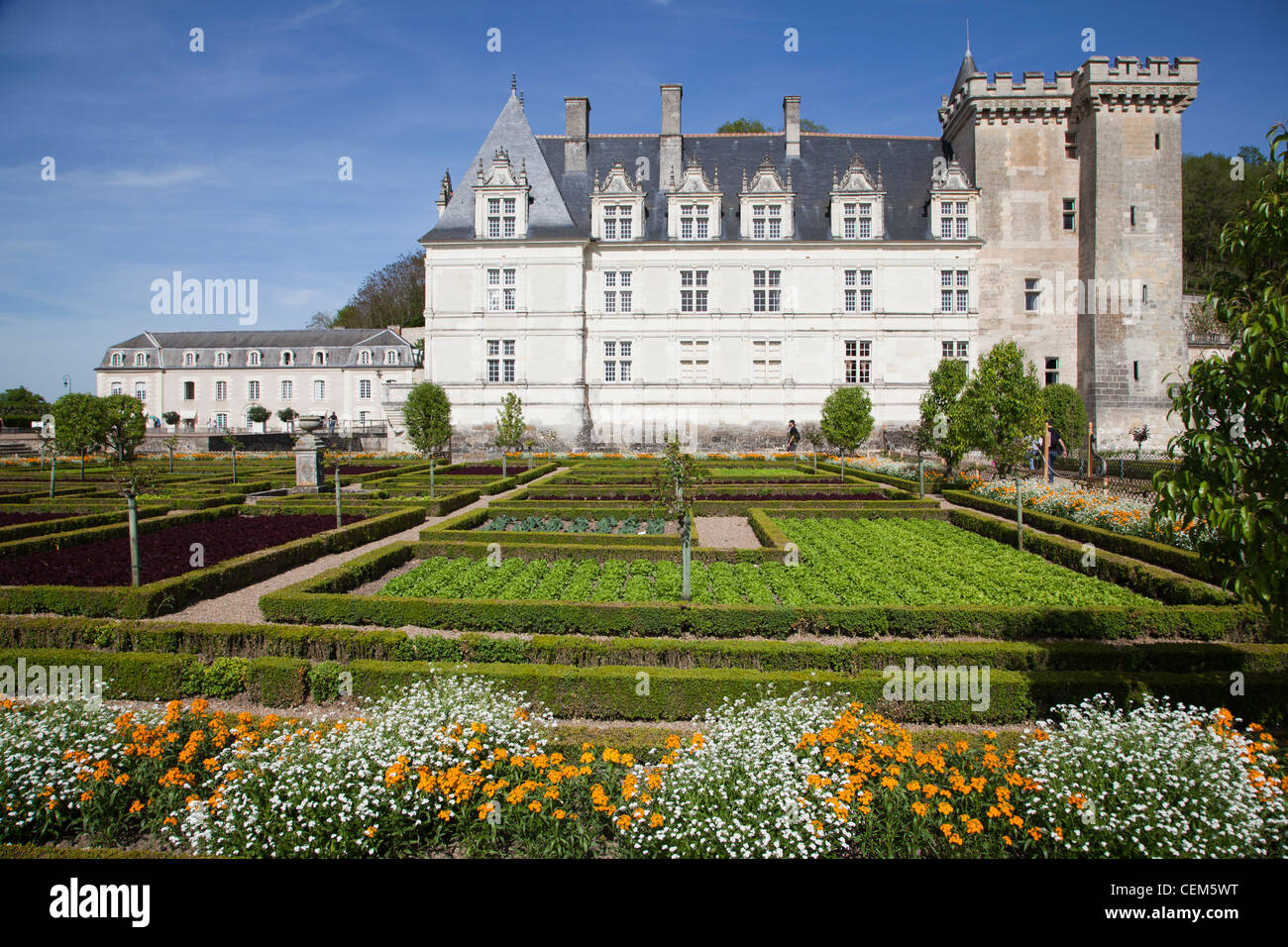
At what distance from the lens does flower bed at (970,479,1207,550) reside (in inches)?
492

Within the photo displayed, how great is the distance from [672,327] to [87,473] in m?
24.7

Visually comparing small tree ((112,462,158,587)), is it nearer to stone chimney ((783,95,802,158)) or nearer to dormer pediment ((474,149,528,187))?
dormer pediment ((474,149,528,187))

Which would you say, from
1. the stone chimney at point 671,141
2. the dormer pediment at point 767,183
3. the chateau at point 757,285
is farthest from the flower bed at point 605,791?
the stone chimney at point 671,141

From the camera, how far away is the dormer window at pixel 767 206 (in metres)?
32.7

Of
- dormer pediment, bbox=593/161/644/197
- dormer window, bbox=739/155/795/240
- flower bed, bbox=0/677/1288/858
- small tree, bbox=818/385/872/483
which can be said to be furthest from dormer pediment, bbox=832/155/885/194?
flower bed, bbox=0/677/1288/858

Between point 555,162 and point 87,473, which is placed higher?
point 555,162

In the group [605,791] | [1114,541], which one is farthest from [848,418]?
[605,791]

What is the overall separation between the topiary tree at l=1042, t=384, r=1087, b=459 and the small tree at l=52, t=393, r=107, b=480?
1450 inches

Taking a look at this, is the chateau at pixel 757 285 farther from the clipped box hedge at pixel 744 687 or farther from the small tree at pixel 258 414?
the clipped box hedge at pixel 744 687

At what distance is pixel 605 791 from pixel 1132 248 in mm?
37488

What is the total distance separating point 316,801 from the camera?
4.10 meters
